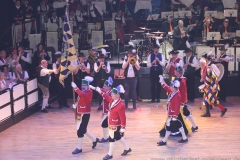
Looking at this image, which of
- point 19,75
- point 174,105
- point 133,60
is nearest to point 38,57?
point 19,75

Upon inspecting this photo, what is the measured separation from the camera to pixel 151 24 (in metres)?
25.4

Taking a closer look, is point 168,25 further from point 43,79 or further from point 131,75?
point 43,79

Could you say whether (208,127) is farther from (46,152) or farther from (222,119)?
(46,152)

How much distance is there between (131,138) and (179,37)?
7669 mm

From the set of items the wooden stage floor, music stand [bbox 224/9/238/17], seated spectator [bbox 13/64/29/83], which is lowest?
the wooden stage floor

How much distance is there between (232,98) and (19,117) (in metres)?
7.70

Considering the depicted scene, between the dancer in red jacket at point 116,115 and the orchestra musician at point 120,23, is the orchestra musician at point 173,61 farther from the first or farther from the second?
the orchestra musician at point 120,23

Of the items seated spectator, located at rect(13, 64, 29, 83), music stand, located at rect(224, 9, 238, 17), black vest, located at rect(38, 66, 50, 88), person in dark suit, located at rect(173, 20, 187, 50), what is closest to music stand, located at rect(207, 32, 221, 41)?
person in dark suit, located at rect(173, 20, 187, 50)

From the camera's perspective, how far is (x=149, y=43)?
72.5 ft

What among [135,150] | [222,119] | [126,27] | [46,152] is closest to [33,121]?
[46,152]

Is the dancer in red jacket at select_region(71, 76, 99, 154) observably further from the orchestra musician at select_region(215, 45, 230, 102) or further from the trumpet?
the orchestra musician at select_region(215, 45, 230, 102)

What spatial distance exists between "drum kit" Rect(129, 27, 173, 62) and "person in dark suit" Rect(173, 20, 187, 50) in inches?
18.2

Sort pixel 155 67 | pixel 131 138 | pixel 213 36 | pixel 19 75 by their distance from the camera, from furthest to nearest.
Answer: pixel 213 36, pixel 155 67, pixel 19 75, pixel 131 138

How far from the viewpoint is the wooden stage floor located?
13727 mm
